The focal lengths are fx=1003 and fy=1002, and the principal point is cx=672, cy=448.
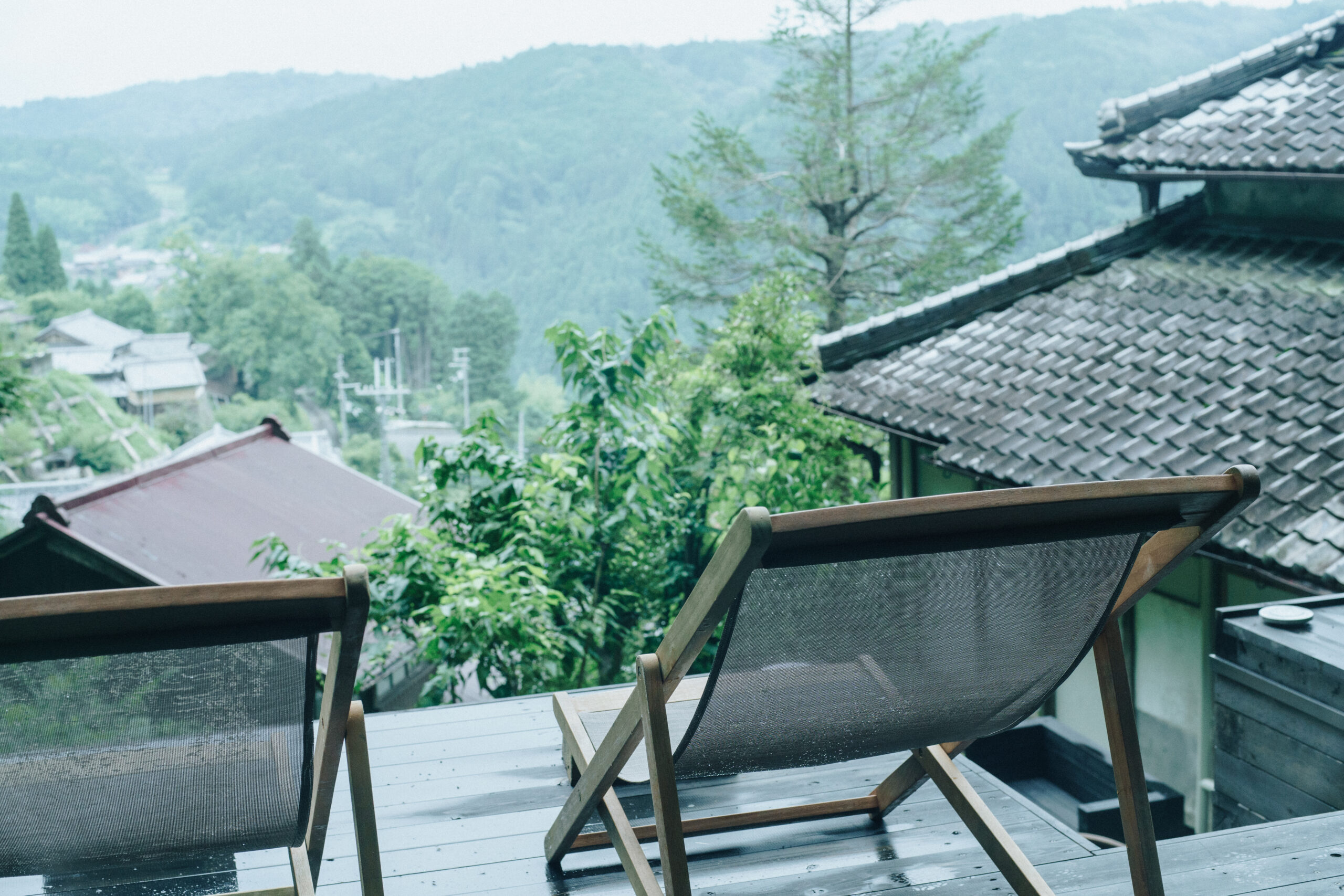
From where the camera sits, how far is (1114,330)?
182 inches

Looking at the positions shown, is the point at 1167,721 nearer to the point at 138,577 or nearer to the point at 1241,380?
the point at 1241,380

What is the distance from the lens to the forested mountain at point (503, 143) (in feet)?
106

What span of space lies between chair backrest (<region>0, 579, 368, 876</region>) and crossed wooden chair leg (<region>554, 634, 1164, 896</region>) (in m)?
0.41

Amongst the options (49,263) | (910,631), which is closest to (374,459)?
(49,263)

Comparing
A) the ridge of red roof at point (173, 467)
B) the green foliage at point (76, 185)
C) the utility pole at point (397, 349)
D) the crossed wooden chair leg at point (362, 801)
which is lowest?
the utility pole at point (397, 349)

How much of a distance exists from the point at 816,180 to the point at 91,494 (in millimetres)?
12340

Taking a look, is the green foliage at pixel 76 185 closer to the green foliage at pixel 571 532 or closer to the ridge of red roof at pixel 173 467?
the ridge of red roof at pixel 173 467

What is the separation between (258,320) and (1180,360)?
40944 millimetres

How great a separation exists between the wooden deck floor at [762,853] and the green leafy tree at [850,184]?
1436cm

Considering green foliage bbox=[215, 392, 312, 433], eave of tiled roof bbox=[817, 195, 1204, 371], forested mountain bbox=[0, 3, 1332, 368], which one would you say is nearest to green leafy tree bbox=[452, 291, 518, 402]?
forested mountain bbox=[0, 3, 1332, 368]

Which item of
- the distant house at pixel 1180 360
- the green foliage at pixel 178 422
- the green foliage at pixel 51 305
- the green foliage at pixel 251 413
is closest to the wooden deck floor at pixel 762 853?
the distant house at pixel 1180 360

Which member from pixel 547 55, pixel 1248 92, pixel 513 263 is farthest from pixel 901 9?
pixel 547 55

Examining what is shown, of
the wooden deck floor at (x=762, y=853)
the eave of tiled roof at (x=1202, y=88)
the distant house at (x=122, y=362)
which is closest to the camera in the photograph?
the wooden deck floor at (x=762, y=853)

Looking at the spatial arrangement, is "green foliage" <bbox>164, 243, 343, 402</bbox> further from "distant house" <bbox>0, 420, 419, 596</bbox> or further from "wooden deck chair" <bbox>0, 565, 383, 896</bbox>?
"wooden deck chair" <bbox>0, 565, 383, 896</bbox>
